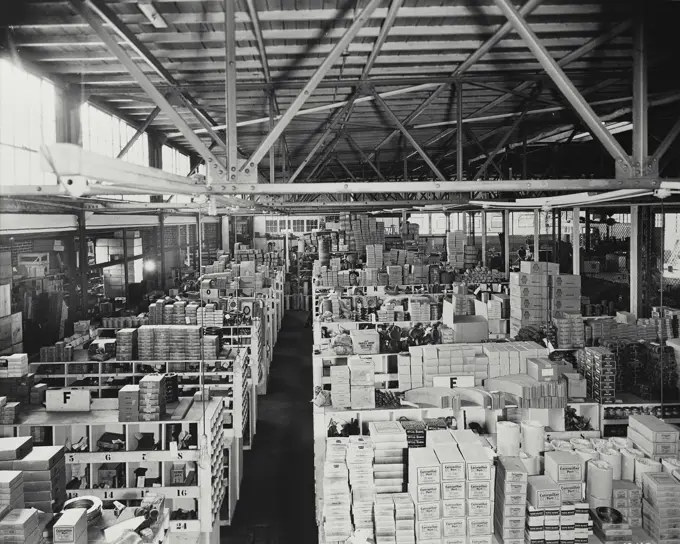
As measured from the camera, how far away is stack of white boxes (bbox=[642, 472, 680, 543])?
4.83 m

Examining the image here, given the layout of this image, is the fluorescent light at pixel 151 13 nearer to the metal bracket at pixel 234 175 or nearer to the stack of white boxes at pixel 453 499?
the metal bracket at pixel 234 175

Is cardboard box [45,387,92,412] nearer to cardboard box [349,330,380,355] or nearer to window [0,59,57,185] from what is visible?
window [0,59,57,185]

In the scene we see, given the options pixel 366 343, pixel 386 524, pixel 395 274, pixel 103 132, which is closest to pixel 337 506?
pixel 386 524

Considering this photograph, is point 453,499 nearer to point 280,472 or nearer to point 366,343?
point 366,343

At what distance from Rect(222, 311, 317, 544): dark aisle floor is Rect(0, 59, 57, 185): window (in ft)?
18.9

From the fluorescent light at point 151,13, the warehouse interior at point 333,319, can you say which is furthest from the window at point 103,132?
the fluorescent light at point 151,13

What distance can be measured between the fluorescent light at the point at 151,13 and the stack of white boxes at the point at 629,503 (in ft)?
19.1

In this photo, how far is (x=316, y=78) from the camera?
13.7 feet

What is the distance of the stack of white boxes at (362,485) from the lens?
5.01 metres

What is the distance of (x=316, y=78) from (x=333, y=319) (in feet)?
26.8

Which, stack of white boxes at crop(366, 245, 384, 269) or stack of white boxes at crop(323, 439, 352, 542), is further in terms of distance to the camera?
stack of white boxes at crop(366, 245, 384, 269)

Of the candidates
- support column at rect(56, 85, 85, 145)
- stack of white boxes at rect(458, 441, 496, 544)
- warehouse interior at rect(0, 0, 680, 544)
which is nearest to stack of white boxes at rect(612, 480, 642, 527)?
warehouse interior at rect(0, 0, 680, 544)

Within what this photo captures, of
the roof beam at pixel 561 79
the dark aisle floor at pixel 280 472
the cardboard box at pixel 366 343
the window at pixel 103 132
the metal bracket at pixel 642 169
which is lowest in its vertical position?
the dark aisle floor at pixel 280 472

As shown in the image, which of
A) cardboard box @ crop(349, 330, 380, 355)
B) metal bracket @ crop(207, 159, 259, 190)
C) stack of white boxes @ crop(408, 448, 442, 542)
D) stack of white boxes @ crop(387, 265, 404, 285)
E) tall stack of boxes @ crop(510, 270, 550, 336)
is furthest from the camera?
stack of white boxes @ crop(387, 265, 404, 285)
